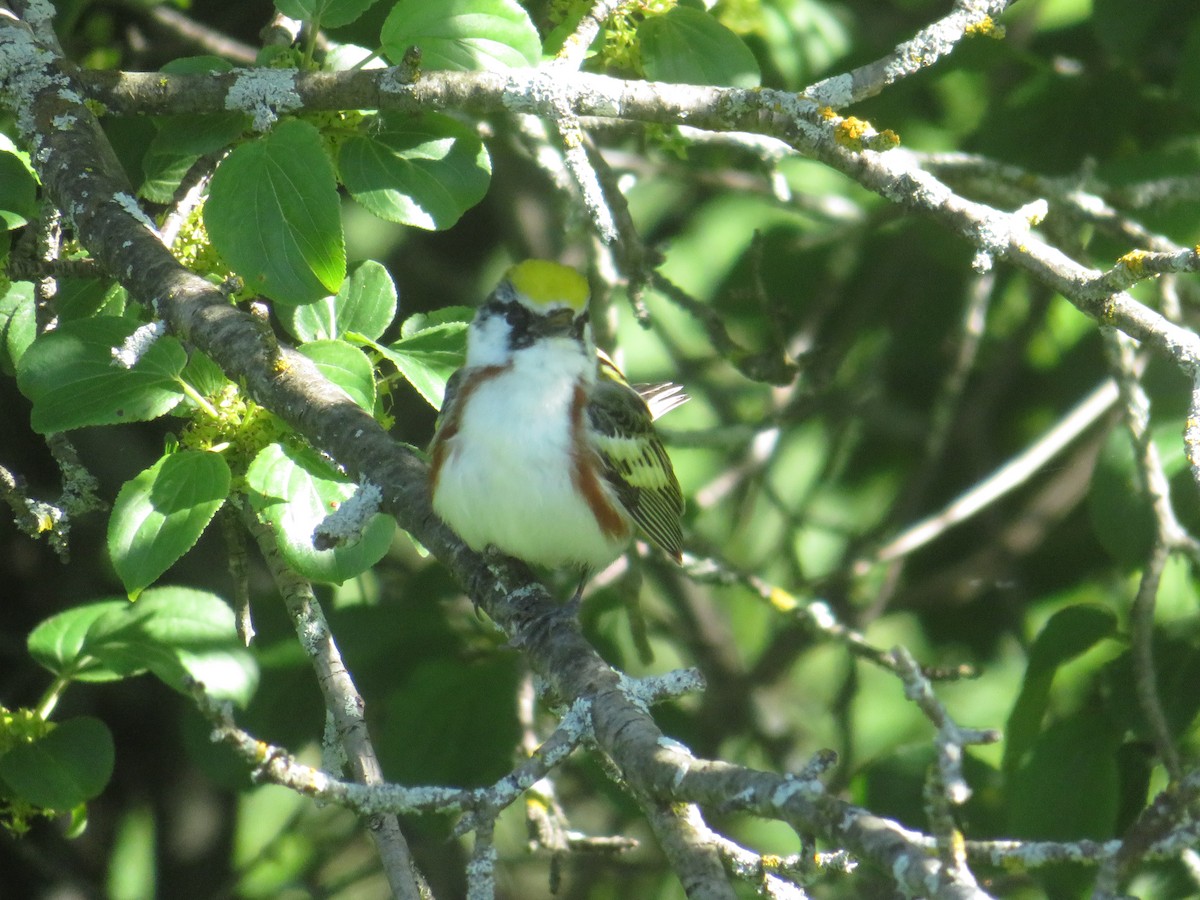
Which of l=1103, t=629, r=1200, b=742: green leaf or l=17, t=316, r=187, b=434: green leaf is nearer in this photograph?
l=17, t=316, r=187, b=434: green leaf

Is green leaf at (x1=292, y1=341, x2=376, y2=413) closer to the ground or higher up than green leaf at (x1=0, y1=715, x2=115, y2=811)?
higher up

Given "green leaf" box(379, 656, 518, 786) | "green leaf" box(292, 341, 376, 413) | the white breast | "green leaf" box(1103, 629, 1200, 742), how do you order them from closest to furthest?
"green leaf" box(292, 341, 376, 413) → the white breast → "green leaf" box(1103, 629, 1200, 742) → "green leaf" box(379, 656, 518, 786)

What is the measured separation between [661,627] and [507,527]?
2243 millimetres

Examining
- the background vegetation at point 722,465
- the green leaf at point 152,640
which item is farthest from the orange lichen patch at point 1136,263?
the green leaf at point 152,640

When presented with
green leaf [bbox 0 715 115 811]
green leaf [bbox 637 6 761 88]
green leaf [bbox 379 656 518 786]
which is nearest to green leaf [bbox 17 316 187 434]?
green leaf [bbox 0 715 115 811]

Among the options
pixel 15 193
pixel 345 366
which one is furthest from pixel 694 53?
pixel 15 193

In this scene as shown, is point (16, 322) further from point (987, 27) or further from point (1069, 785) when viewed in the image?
point (1069, 785)

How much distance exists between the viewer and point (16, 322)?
255cm

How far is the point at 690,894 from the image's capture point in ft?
5.13

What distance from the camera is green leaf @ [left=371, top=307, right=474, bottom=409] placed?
2.48 metres

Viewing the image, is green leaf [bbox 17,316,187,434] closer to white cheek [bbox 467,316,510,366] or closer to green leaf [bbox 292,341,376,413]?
green leaf [bbox 292,341,376,413]

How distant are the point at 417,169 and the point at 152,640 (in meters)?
1.12

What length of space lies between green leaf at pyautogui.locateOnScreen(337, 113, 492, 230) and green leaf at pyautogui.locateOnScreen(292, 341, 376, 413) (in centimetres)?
30

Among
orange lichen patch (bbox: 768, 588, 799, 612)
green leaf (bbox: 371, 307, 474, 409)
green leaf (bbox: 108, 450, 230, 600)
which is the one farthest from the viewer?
orange lichen patch (bbox: 768, 588, 799, 612)
